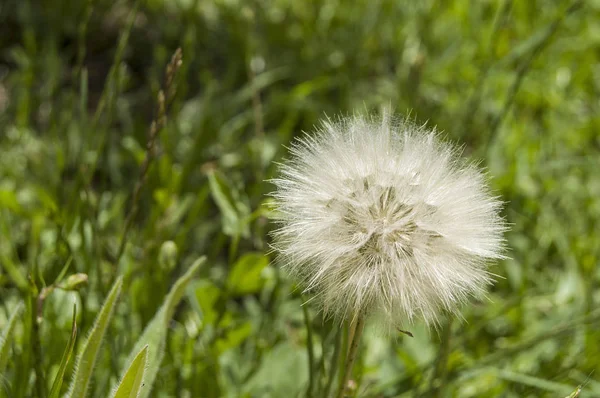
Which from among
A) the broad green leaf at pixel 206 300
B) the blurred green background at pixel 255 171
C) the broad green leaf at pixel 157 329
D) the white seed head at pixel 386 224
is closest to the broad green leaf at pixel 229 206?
the blurred green background at pixel 255 171

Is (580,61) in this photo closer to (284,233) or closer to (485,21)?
(485,21)

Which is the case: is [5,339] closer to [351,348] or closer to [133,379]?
[133,379]

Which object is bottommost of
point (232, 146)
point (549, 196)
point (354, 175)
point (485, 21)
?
point (354, 175)

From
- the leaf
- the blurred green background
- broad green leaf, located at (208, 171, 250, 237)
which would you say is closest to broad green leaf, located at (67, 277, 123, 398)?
the leaf

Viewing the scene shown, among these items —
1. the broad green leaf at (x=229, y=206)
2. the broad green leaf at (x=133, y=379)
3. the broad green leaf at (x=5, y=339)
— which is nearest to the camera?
the broad green leaf at (x=133, y=379)

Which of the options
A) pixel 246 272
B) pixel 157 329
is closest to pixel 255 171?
pixel 246 272

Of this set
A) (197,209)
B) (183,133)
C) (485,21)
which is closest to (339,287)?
(197,209)

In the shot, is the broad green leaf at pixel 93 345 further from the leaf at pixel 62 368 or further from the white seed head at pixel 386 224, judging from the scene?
the white seed head at pixel 386 224
